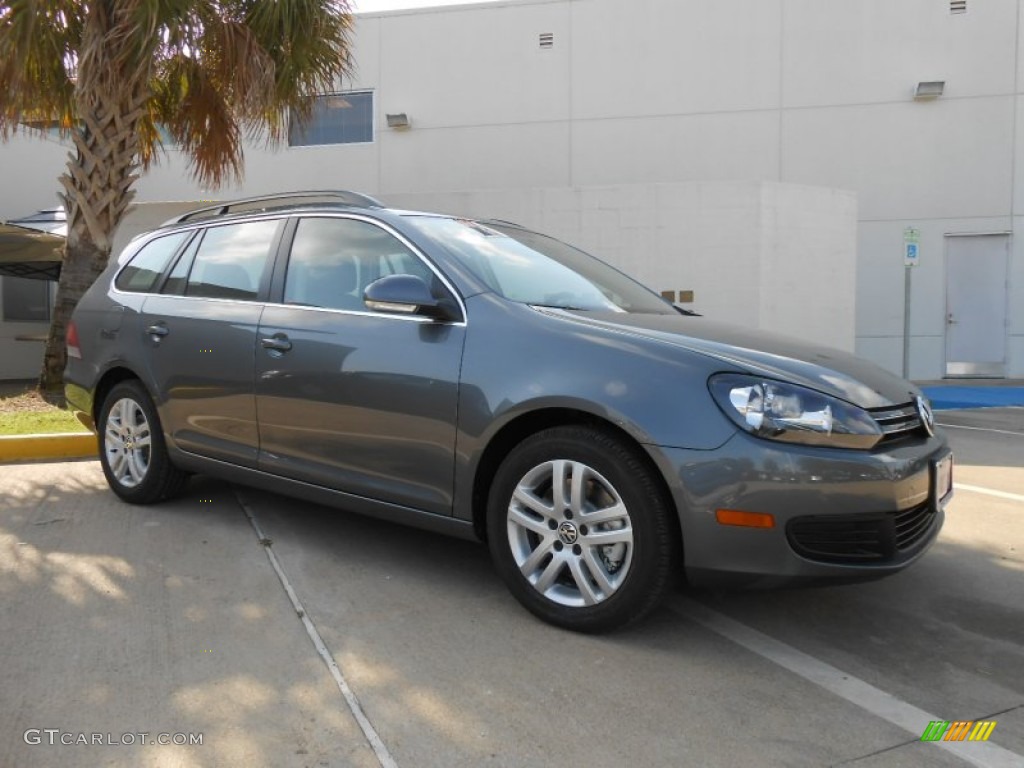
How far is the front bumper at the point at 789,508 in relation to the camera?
2.76m

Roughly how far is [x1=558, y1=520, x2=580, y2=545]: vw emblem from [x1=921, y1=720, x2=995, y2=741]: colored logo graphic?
126 cm

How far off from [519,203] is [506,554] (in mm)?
9580

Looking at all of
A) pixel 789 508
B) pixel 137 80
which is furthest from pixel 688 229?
pixel 789 508

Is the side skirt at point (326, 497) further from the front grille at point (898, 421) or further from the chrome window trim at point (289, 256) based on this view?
the front grille at point (898, 421)

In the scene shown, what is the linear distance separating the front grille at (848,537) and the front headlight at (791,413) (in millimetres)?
254

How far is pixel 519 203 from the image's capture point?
1224cm

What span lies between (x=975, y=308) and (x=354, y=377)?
14319 mm

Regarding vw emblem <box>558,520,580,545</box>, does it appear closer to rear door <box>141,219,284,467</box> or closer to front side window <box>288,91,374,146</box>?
rear door <box>141,219,284,467</box>

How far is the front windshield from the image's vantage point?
3.66 meters

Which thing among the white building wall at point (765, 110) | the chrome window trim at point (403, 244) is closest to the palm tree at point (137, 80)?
the chrome window trim at point (403, 244)

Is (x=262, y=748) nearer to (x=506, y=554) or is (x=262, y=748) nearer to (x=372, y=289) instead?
(x=506, y=554)

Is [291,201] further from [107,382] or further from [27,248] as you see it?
[27,248]

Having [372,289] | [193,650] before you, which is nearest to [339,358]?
[372,289]

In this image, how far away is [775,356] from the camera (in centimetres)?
310
